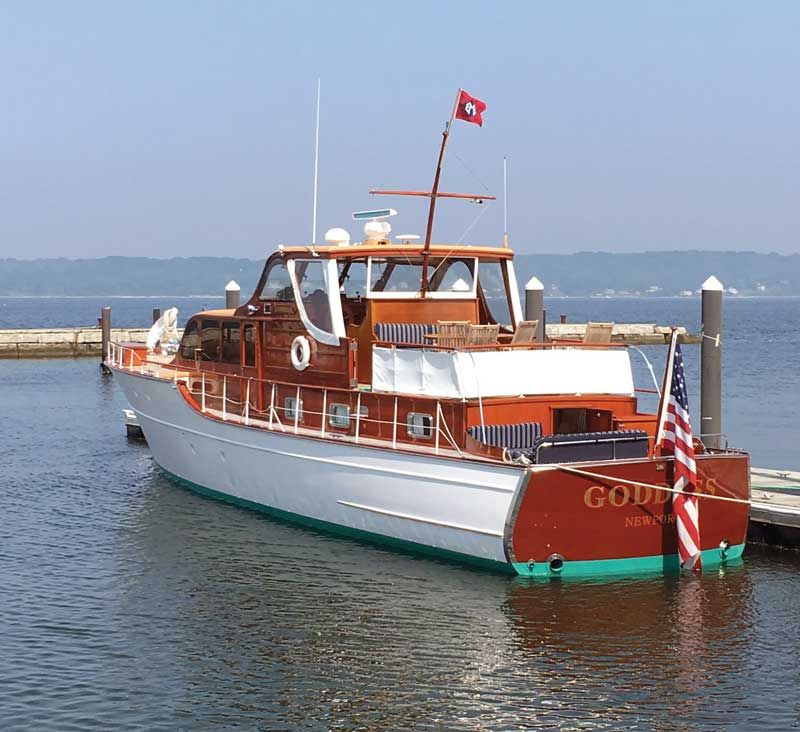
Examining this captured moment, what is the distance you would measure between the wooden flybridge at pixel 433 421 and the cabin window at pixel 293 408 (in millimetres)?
40

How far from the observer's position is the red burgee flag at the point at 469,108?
17.4 m

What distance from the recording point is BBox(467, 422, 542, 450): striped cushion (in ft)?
52.1

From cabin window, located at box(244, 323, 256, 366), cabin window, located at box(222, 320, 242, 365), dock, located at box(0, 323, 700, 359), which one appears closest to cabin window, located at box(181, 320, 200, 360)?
cabin window, located at box(222, 320, 242, 365)

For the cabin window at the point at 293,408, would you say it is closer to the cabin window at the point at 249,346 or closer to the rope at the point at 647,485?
the cabin window at the point at 249,346

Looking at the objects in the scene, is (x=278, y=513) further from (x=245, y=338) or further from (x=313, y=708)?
(x=313, y=708)

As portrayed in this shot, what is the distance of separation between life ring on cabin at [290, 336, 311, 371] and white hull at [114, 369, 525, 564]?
45.1 inches

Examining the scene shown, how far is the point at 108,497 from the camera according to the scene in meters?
21.7

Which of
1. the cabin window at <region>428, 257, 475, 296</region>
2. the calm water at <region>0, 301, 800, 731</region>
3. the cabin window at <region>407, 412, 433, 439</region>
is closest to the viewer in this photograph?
the calm water at <region>0, 301, 800, 731</region>

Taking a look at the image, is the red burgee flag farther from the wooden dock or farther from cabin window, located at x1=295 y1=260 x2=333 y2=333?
the wooden dock

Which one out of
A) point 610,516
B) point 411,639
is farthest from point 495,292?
point 411,639

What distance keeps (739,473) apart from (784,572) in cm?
159

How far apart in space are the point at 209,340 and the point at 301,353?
3.44m

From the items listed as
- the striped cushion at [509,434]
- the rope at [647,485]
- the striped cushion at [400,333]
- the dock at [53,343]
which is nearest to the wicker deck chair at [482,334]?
the striped cushion at [400,333]

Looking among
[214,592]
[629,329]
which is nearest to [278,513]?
[214,592]
